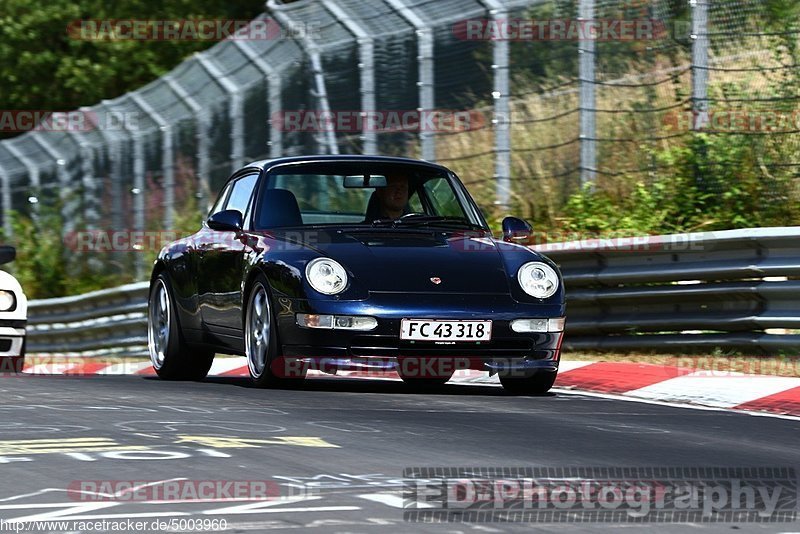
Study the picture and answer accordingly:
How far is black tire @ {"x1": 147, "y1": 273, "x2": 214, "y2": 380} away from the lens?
11266mm

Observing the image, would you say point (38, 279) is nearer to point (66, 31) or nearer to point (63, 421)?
point (66, 31)

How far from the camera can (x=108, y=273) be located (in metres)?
23.5

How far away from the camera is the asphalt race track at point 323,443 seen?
5.39 metres

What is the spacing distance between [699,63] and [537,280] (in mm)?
4758

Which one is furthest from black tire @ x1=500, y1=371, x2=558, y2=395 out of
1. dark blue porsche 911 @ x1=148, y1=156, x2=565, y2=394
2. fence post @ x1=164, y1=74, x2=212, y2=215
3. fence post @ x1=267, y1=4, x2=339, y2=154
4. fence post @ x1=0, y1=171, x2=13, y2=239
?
fence post @ x1=0, y1=171, x2=13, y2=239

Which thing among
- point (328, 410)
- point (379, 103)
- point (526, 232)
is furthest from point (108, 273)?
point (328, 410)

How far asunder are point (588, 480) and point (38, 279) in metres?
20.5

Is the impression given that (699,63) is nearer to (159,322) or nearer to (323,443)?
(159,322)

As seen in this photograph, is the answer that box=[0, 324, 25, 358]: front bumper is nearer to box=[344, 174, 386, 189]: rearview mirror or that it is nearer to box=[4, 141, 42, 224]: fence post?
box=[344, 174, 386, 189]: rearview mirror

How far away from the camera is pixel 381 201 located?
10.6 metres

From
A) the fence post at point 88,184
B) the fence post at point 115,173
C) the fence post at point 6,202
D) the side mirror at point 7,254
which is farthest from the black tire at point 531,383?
the fence post at point 6,202

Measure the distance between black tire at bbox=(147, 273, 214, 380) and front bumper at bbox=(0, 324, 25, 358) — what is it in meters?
1.19

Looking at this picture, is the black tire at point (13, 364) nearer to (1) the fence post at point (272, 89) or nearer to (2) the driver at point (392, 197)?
(2) the driver at point (392, 197)

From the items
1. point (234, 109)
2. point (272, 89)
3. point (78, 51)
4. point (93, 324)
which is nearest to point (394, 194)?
point (272, 89)
